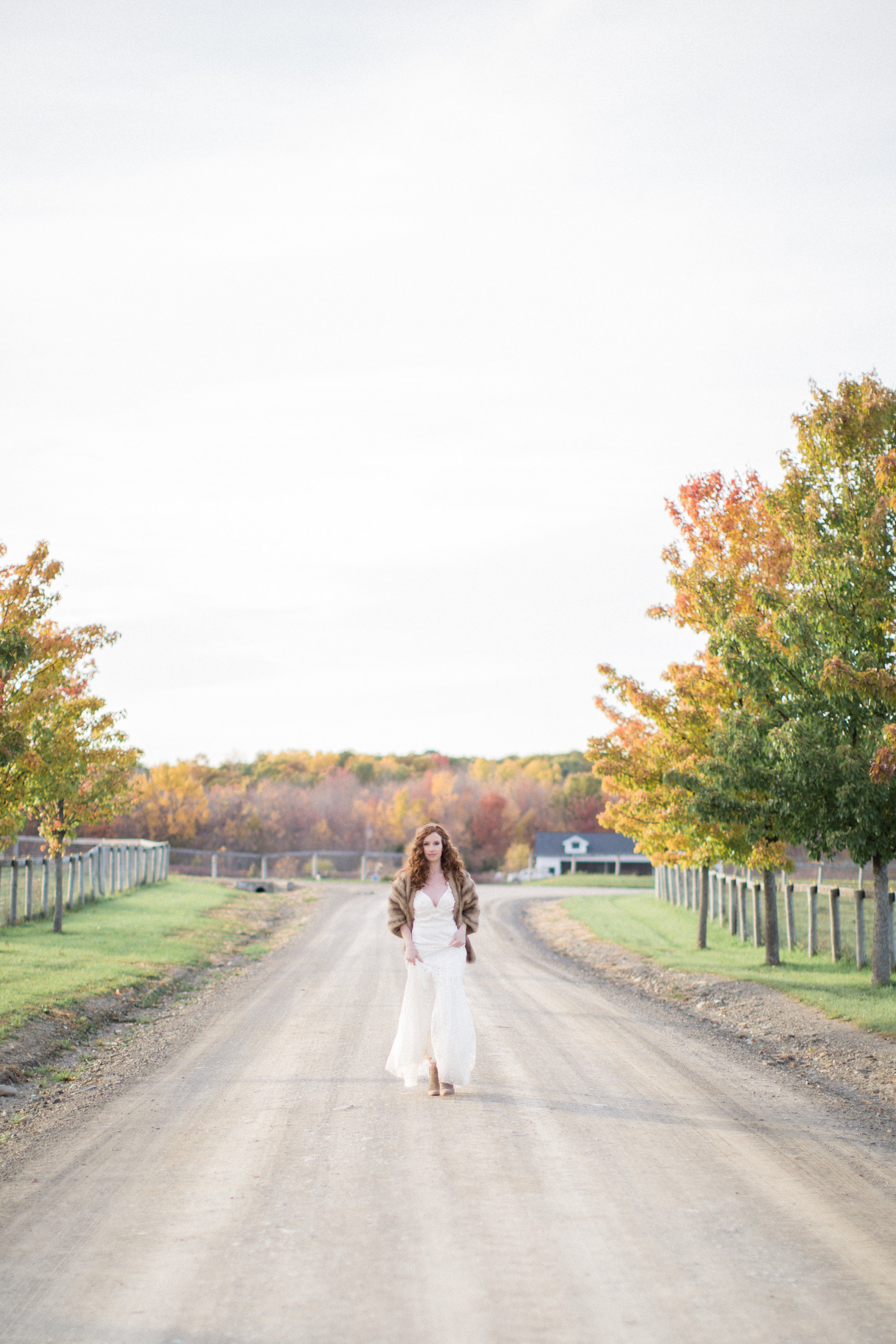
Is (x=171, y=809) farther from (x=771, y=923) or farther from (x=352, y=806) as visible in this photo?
(x=771, y=923)

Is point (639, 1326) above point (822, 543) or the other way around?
the other way around

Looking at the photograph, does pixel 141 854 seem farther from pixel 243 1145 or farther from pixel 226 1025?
pixel 243 1145

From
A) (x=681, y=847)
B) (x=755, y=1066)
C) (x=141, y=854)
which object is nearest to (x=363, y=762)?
(x=141, y=854)

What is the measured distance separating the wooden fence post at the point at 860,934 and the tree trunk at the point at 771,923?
4.48 feet

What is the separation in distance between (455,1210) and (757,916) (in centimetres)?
1755

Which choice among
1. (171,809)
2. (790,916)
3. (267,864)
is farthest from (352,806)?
(790,916)

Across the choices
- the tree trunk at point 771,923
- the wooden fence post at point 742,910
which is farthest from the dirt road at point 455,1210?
the wooden fence post at point 742,910

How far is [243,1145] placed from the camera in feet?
23.4

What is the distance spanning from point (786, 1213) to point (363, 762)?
418 ft

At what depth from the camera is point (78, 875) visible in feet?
90.0

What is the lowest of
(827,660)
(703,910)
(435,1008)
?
(703,910)

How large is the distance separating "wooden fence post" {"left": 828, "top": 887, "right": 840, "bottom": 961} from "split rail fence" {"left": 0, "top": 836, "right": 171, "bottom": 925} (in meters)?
14.3

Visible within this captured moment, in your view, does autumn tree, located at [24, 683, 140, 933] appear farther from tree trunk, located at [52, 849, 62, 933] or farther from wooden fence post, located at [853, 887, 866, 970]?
wooden fence post, located at [853, 887, 866, 970]

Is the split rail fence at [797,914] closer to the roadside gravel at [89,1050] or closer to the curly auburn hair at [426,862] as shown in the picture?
the curly auburn hair at [426,862]
